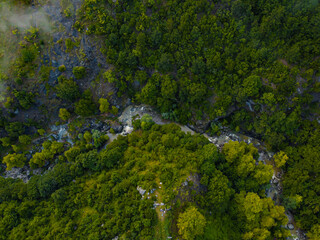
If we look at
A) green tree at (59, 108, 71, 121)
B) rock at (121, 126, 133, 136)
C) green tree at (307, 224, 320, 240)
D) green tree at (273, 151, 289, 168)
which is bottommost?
green tree at (307, 224, 320, 240)

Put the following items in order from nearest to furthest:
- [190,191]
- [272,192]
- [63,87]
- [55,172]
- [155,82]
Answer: [190,191], [55,172], [272,192], [63,87], [155,82]

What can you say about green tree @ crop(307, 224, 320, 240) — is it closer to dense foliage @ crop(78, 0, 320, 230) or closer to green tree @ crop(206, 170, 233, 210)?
dense foliage @ crop(78, 0, 320, 230)

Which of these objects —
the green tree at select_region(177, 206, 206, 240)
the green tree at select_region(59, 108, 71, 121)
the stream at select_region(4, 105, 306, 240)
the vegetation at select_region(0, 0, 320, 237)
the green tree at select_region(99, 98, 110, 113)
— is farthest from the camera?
the green tree at select_region(99, 98, 110, 113)

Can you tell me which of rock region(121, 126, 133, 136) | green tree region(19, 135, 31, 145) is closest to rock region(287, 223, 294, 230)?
rock region(121, 126, 133, 136)

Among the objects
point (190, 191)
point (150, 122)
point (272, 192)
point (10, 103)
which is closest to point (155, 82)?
point (150, 122)

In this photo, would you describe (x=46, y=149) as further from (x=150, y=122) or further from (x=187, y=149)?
(x=187, y=149)

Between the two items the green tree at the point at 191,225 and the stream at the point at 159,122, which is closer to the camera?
the green tree at the point at 191,225

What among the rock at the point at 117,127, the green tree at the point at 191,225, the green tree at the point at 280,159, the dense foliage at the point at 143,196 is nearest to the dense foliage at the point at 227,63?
the green tree at the point at 280,159

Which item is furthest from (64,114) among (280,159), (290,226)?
(290,226)

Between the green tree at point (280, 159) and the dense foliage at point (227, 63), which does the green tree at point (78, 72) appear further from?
the green tree at point (280, 159)
